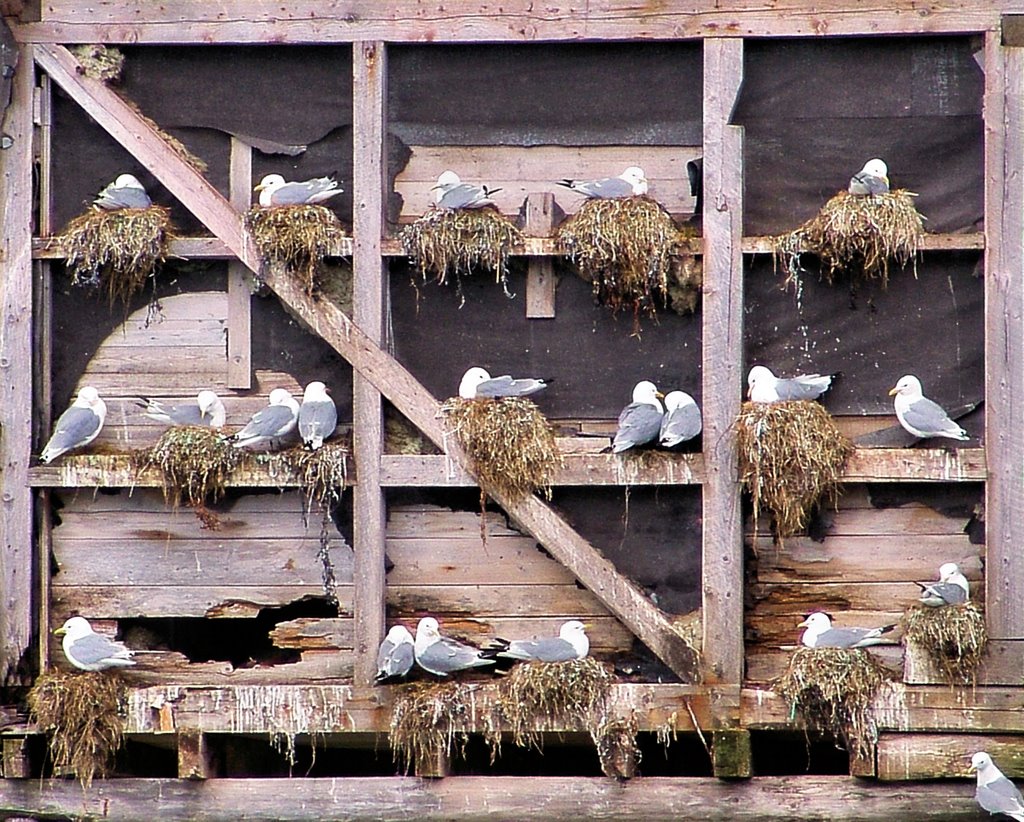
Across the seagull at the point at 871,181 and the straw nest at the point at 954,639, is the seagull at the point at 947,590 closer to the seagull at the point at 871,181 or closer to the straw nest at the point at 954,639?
the straw nest at the point at 954,639

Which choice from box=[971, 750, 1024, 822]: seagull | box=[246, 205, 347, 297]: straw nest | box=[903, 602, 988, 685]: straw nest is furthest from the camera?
box=[246, 205, 347, 297]: straw nest

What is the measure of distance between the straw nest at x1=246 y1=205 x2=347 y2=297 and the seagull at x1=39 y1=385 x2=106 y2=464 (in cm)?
106

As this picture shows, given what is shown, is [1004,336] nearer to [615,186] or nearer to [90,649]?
[615,186]

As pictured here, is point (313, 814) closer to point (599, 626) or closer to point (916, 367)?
point (599, 626)

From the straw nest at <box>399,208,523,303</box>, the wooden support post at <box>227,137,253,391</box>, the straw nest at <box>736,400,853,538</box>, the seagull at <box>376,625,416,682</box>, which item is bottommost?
the seagull at <box>376,625,416,682</box>

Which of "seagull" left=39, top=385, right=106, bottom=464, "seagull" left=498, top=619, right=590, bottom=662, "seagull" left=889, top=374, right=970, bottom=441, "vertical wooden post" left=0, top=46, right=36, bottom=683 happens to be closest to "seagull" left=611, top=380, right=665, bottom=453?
"seagull" left=498, top=619, right=590, bottom=662

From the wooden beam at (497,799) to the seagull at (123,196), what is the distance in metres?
2.73

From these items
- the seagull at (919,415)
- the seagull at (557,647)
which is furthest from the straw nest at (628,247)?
the seagull at (557,647)

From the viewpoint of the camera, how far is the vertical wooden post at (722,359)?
25.6 feet

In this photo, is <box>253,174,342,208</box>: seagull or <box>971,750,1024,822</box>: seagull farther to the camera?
<box>253,174,342,208</box>: seagull

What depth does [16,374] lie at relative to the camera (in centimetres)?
803

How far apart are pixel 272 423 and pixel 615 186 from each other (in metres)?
1.96

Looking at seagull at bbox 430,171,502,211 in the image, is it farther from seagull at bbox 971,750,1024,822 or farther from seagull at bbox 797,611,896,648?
seagull at bbox 971,750,1024,822

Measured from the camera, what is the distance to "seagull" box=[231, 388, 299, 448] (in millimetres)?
7820
